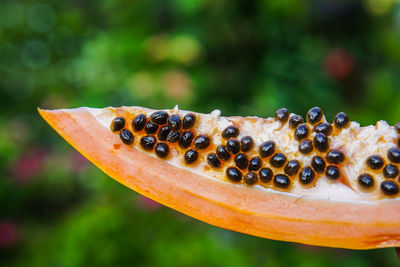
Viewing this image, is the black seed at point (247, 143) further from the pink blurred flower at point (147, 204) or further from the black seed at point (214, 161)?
the pink blurred flower at point (147, 204)

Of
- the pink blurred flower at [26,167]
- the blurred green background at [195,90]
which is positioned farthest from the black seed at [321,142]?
the pink blurred flower at [26,167]

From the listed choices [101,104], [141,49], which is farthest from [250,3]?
[101,104]

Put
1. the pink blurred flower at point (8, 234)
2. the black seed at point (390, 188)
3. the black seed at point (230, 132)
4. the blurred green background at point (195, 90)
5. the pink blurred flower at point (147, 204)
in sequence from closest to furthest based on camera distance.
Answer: the black seed at point (390, 188)
the black seed at point (230, 132)
the blurred green background at point (195, 90)
the pink blurred flower at point (147, 204)
the pink blurred flower at point (8, 234)

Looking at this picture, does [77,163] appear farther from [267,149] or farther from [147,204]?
[267,149]

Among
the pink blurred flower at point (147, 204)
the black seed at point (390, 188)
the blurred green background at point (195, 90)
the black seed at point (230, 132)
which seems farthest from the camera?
the pink blurred flower at point (147, 204)

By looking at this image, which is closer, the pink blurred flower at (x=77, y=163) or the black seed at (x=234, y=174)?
the black seed at (x=234, y=174)

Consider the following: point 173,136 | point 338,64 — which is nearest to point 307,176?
point 173,136

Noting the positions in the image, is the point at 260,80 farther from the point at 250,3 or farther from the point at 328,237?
the point at 328,237
